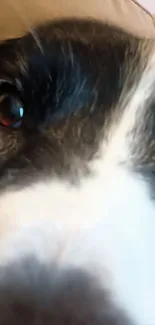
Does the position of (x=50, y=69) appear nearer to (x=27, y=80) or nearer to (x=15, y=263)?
(x=27, y=80)

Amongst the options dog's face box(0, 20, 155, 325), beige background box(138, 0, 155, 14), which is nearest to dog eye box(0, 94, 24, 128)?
dog's face box(0, 20, 155, 325)

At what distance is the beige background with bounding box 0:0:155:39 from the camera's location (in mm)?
1008

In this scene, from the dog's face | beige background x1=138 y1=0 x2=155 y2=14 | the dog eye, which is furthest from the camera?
beige background x1=138 y1=0 x2=155 y2=14

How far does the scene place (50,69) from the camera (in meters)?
0.94

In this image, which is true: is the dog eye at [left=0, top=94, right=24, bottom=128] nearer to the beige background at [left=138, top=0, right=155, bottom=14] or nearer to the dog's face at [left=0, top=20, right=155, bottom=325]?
the dog's face at [left=0, top=20, right=155, bottom=325]

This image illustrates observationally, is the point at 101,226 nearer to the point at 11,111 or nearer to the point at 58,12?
the point at 11,111

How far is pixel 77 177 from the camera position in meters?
0.93

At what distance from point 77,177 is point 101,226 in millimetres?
73

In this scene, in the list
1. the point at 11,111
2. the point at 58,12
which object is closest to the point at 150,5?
the point at 58,12

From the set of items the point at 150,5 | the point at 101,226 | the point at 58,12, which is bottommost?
the point at 101,226

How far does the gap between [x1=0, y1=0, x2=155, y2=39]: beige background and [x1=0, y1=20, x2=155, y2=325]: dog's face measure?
0.03m

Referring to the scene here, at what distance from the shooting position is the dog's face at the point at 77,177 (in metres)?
0.84

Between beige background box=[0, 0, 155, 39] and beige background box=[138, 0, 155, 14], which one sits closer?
beige background box=[0, 0, 155, 39]

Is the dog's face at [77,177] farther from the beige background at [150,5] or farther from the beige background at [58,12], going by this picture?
the beige background at [150,5]
